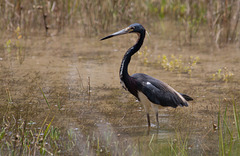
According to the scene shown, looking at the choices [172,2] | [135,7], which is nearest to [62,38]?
[135,7]

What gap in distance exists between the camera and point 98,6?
876 cm

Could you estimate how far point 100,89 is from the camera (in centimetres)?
561

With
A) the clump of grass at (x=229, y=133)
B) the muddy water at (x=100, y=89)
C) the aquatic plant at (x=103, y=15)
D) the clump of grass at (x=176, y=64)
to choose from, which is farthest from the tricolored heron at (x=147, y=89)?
the aquatic plant at (x=103, y=15)

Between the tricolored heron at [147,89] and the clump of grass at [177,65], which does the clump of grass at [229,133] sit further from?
the clump of grass at [177,65]

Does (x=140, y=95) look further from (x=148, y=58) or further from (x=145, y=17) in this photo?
(x=145, y=17)

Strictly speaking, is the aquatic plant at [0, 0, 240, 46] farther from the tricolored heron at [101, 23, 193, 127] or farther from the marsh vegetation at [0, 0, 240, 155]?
the tricolored heron at [101, 23, 193, 127]

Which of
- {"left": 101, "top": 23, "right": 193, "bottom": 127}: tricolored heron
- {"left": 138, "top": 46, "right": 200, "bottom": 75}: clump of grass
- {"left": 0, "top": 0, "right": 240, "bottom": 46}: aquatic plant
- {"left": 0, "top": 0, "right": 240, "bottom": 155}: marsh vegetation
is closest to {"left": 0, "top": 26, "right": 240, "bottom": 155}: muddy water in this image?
{"left": 0, "top": 0, "right": 240, "bottom": 155}: marsh vegetation

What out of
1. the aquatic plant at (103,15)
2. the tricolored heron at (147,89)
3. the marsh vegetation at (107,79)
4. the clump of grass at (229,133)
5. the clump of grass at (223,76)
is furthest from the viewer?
the aquatic plant at (103,15)

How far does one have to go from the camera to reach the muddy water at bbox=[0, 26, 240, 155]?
4.14m

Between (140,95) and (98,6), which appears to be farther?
(98,6)

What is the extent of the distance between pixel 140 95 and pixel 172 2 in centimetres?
699

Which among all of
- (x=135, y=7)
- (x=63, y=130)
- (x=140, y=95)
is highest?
(x=135, y=7)

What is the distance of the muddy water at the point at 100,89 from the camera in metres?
4.14

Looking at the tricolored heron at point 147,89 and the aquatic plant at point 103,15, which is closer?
the tricolored heron at point 147,89
